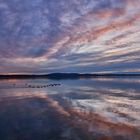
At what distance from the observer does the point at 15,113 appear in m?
15.4

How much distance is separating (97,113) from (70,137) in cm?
556

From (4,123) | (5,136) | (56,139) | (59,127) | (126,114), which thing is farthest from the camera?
(126,114)

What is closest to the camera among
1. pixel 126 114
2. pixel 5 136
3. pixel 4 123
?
pixel 5 136

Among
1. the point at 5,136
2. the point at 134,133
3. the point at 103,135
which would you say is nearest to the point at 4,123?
the point at 5,136

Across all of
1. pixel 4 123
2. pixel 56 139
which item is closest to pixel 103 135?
pixel 56 139

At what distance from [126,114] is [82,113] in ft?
7.66

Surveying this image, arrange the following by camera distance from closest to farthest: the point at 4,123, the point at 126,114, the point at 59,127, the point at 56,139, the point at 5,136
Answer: the point at 56,139, the point at 5,136, the point at 59,127, the point at 4,123, the point at 126,114

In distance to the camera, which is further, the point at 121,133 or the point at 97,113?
the point at 97,113

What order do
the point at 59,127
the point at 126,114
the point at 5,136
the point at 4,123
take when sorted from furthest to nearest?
the point at 126,114, the point at 4,123, the point at 59,127, the point at 5,136

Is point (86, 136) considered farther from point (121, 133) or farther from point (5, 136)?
point (5, 136)

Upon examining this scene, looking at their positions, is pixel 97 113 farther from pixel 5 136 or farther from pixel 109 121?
pixel 5 136

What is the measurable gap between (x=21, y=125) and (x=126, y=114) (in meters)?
5.74

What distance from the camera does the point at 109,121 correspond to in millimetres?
12984

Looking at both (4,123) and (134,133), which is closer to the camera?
(134,133)
